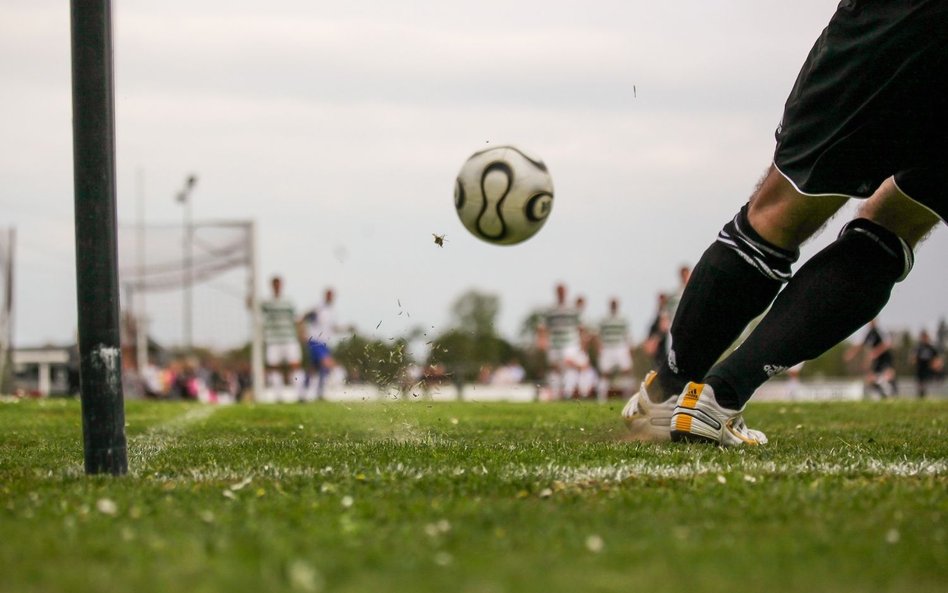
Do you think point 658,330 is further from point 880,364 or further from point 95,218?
point 95,218

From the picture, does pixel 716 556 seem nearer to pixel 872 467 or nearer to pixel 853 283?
pixel 872 467

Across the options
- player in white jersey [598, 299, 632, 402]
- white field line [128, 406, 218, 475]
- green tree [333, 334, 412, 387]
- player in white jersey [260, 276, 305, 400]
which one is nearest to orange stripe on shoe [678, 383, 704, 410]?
green tree [333, 334, 412, 387]

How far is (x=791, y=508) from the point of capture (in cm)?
306

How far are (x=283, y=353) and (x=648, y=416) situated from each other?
16.3m

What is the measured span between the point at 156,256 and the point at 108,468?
893 inches

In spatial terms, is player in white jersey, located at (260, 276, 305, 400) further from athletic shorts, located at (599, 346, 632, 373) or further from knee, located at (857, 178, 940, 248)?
knee, located at (857, 178, 940, 248)

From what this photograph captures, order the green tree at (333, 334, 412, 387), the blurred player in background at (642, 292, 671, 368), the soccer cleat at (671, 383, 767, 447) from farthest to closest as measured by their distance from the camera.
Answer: the blurred player in background at (642, 292, 671, 368)
the green tree at (333, 334, 412, 387)
the soccer cleat at (671, 383, 767, 447)

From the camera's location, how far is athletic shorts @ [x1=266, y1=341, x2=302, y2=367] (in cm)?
2111

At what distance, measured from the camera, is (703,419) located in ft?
16.4

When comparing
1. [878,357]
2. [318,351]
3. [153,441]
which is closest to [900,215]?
[153,441]

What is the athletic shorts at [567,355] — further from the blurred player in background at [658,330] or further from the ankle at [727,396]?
the ankle at [727,396]

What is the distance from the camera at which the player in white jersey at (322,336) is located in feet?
63.5

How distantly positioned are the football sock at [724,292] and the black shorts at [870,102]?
49cm

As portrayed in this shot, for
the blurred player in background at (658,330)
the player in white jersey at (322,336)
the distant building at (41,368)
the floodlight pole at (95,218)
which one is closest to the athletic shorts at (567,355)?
the blurred player in background at (658,330)
